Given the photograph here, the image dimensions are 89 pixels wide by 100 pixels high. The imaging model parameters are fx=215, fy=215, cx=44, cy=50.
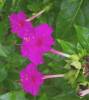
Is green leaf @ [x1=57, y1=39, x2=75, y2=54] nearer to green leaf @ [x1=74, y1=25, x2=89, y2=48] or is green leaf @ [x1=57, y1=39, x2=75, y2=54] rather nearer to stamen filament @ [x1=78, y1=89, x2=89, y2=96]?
green leaf @ [x1=74, y1=25, x2=89, y2=48]

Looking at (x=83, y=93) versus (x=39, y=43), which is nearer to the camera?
(x=83, y=93)

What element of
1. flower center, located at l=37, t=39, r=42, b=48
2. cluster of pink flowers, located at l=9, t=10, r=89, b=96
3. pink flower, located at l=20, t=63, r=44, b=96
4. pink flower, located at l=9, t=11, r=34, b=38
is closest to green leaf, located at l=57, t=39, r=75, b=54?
cluster of pink flowers, located at l=9, t=10, r=89, b=96

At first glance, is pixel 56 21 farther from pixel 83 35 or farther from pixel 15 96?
pixel 15 96

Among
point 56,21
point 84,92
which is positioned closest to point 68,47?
point 84,92

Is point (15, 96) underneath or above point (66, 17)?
underneath

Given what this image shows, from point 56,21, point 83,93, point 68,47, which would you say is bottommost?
point 83,93

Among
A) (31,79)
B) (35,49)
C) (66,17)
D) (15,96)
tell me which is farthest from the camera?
(66,17)

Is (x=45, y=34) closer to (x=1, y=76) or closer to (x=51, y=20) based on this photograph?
(x=51, y=20)

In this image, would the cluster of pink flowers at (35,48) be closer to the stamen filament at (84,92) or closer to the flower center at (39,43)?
the flower center at (39,43)

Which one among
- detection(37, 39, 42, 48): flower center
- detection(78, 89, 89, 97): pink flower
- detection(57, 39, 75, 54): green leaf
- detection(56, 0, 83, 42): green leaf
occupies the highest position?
detection(56, 0, 83, 42): green leaf
